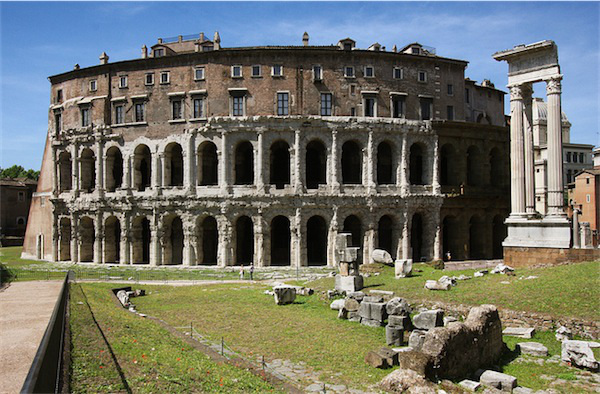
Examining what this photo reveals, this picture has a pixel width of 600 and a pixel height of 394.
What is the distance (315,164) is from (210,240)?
1136cm

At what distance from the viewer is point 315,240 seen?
38875 mm

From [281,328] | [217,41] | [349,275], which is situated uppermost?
[217,41]

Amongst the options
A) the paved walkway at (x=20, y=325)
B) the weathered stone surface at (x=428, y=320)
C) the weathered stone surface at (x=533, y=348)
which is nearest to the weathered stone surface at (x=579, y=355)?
the weathered stone surface at (x=533, y=348)

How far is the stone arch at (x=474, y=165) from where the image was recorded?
130 ft

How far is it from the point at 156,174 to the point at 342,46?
19053 mm

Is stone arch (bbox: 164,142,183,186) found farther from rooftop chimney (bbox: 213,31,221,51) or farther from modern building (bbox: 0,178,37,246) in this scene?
modern building (bbox: 0,178,37,246)

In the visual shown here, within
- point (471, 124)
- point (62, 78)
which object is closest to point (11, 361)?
point (471, 124)

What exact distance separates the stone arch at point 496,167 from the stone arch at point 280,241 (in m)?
20.1

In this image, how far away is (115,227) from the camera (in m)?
41.0

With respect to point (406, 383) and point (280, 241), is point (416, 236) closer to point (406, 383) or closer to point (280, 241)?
point (280, 241)

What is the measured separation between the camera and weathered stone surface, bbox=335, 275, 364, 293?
20.4m

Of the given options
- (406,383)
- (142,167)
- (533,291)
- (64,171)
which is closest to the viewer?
(406,383)

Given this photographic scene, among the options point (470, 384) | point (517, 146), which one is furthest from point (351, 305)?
point (517, 146)

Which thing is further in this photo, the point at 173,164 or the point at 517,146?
the point at 173,164
